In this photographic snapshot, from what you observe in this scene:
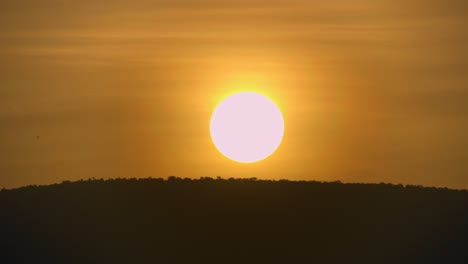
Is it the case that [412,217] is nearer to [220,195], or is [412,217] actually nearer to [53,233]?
[220,195]

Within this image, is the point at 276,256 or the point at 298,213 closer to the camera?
the point at 276,256

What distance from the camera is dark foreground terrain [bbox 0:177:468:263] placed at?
39.5 m

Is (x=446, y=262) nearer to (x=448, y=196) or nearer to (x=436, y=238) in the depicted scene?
(x=436, y=238)

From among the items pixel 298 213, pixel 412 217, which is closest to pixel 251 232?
pixel 298 213

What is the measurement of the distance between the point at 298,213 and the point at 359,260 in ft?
13.1

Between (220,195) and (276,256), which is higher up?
(220,195)

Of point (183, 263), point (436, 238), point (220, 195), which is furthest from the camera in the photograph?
point (220, 195)

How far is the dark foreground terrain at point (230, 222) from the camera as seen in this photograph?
3953cm

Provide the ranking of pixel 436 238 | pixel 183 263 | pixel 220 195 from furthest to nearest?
pixel 220 195, pixel 436 238, pixel 183 263

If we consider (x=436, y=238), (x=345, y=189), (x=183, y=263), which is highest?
(x=345, y=189)

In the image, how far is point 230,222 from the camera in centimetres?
→ 4197

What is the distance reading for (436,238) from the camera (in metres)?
41.1

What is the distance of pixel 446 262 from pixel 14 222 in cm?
1217

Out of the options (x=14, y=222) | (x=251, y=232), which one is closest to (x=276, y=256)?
(x=251, y=232)
